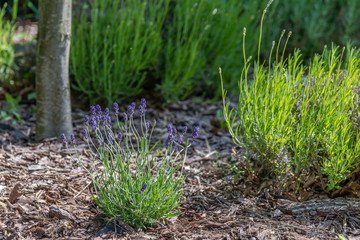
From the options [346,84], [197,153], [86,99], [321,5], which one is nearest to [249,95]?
[346,84]

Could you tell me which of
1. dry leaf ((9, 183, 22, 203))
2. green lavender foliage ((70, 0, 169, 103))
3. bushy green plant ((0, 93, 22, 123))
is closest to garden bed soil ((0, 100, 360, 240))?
dry leaf ((9, 183, 22, 203))

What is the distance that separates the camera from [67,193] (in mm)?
2428

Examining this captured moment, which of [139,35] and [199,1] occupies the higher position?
[199,1]

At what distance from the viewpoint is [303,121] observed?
2.31 m

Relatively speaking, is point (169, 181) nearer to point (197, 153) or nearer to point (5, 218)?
point (5, 218)

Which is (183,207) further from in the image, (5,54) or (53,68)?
(5,54)

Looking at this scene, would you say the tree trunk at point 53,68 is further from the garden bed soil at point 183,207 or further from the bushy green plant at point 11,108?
the bushy green plant at point 11,108

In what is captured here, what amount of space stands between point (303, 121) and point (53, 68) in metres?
1.85

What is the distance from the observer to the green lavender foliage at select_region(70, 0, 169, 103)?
3854 millimetres

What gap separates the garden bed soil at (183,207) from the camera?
6.88ft

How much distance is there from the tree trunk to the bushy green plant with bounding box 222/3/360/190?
1.43 metres

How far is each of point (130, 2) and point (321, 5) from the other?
279 centimetres

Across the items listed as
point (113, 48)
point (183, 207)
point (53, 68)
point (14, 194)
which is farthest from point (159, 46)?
point (14, 194)

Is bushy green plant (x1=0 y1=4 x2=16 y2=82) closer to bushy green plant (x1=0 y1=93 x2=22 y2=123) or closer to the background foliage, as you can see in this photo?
the background foliage
